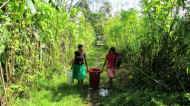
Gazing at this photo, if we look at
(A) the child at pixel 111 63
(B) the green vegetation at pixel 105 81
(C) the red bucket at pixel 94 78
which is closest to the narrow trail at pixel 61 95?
(B) the green vegetation at pixel 105 81

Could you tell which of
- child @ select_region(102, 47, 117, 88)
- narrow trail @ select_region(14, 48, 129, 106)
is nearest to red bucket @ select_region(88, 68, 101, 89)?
narrow trail @ select_region(14, 48, 129, 106)

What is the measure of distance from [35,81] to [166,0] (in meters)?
4.15

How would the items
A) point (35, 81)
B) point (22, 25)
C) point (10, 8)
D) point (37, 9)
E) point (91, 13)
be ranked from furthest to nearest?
point (91, 13)
point (35, 81)
point (22, 25)
point (37, 9)
point (10, 8)

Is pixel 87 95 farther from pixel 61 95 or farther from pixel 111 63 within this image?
pixel 111 63

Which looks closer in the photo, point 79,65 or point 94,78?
point 94,78

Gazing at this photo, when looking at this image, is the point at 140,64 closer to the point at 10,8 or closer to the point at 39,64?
the point at 39,64

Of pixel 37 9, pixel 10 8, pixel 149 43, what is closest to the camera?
pixel 10 8

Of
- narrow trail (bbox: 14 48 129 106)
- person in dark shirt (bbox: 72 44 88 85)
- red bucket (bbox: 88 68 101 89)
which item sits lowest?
narrow trail (bbox: 14 48 129 106)

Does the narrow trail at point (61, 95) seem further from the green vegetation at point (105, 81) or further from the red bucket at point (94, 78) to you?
the red bucket at point (94, 78)

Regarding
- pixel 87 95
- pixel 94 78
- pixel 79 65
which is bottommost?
pixel 87 95

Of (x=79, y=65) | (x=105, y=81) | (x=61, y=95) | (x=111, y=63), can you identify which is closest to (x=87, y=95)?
(x=61, y=95)

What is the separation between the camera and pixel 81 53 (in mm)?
11578

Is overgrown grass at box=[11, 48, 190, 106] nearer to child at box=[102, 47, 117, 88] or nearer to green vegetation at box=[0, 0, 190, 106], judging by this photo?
green vegetation at box=[0, 0, 190, 106]

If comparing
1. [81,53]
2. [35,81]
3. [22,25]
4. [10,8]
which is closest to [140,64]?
[81,53]
